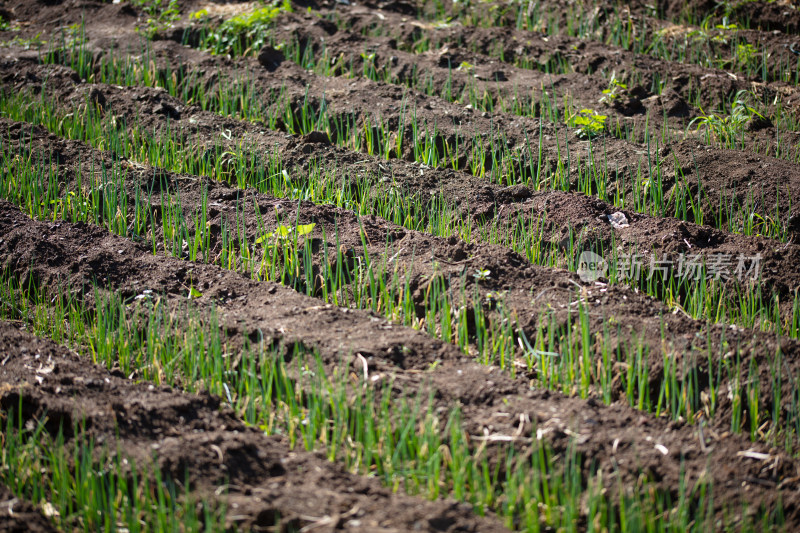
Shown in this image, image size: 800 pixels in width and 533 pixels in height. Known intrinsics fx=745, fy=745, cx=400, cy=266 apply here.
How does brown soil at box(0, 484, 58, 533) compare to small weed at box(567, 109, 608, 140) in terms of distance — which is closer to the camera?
brown soil at box(0, 484, 58, 533)

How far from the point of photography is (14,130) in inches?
162

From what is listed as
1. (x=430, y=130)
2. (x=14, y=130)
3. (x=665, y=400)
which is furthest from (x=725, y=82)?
(x=14, y=130)

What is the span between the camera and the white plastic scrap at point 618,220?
3239 mm

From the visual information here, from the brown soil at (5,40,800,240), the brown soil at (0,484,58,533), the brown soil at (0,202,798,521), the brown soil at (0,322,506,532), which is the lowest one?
the brown soil at (0,484,58,533)

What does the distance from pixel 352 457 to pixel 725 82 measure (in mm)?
3389

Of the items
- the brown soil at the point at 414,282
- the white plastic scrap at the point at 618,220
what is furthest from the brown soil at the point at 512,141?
the white plastic scrap at the point at 618,220

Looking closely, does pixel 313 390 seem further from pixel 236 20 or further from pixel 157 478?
pixel 236 20

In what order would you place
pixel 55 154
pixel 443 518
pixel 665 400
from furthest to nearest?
pixel 55 154
pixel 665 400
pixel 443 518

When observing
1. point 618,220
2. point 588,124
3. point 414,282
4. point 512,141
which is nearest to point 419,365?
point 414,282

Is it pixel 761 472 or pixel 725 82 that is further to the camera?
pixel 725 82

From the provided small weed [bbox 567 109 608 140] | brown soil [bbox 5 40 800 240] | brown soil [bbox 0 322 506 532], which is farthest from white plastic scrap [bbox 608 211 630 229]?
brown soil [bbox 0 322 506 532]

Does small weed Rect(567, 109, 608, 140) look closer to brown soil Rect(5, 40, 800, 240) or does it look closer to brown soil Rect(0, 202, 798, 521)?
brown soil Rect(5, 40, 800, 240)

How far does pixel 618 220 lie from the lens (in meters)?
3.27

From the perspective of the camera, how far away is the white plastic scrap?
3239mm
